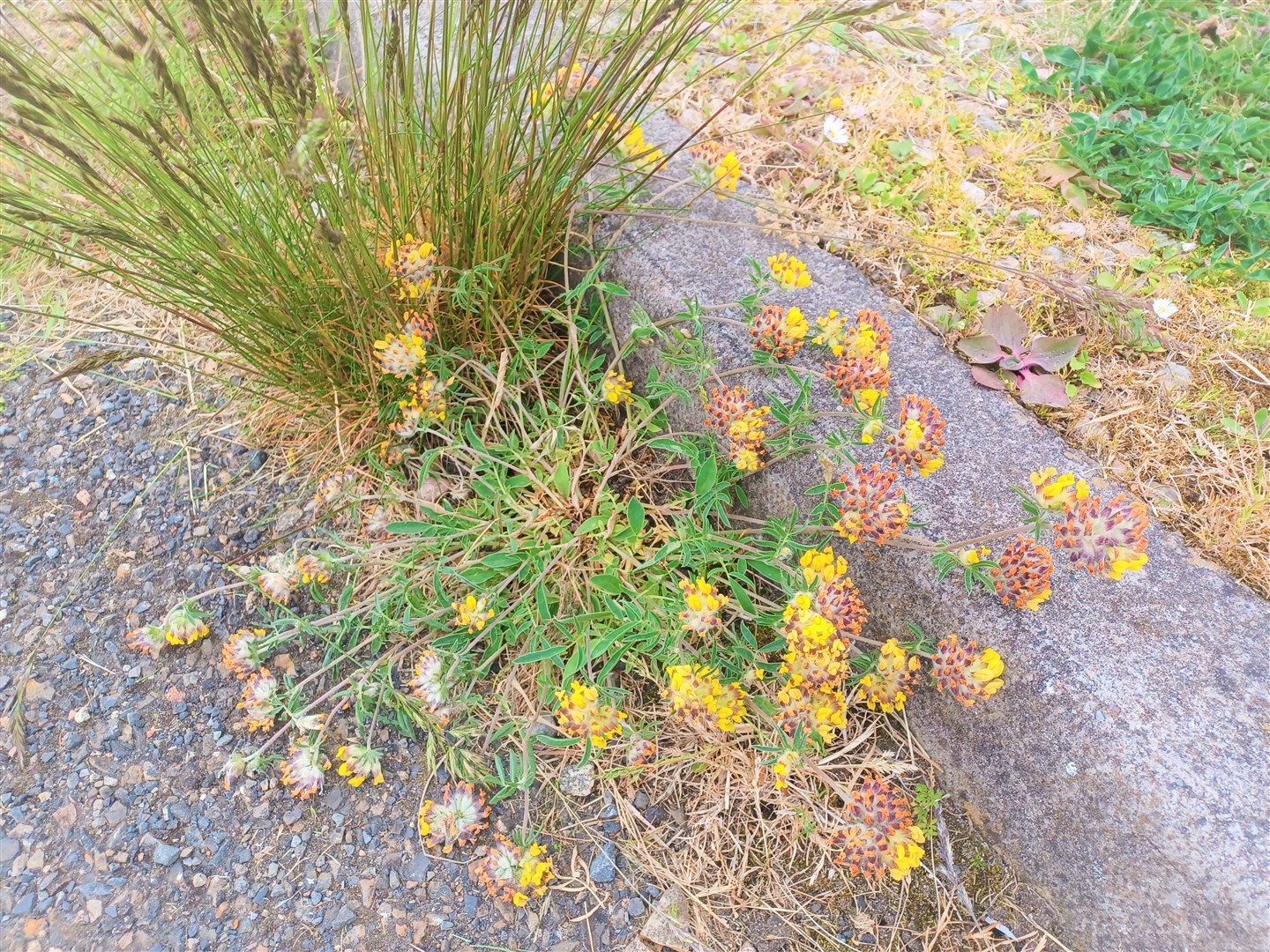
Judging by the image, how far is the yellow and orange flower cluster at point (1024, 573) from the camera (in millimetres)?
1341

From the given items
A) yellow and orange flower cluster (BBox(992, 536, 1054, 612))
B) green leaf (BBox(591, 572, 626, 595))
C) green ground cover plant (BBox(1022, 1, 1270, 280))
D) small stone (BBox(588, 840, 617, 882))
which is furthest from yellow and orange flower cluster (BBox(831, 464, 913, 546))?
green ground cover plant (BBox(1022, 1, 1270, 280))

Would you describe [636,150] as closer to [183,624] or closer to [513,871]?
[183,624]

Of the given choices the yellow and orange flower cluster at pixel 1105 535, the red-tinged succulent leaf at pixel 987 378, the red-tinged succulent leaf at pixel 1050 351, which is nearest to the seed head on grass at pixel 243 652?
the yellow and orange flower cluster at pixel 1105 535

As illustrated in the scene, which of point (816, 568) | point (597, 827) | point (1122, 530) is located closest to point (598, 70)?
point (816, 568)

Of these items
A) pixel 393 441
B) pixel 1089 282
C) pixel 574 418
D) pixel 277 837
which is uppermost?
pixel 1089 282

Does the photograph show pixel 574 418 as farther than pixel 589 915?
Yes

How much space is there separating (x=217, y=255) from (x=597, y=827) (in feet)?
4.29

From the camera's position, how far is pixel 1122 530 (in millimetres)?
1252

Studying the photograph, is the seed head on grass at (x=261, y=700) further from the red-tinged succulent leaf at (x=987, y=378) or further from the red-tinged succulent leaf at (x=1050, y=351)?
the red-tinged succulent leaf at (x=1050, y=351)

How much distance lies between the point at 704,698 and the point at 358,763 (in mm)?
696

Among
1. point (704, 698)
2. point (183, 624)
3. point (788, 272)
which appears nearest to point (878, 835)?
point (704, 698)

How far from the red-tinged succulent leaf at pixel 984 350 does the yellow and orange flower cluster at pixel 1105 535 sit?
581 millimetres

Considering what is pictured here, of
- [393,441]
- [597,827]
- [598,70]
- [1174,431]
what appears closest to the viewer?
[597,827]

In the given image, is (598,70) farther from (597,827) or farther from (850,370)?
(597,827)
